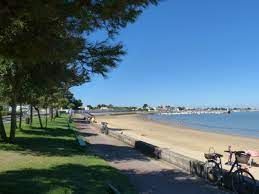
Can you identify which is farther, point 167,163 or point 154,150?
point 154,150

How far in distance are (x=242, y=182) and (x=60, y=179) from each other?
4.08m

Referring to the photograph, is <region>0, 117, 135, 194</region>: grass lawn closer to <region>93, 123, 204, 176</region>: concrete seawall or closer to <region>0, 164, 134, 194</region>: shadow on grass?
<region>0, 164, 134, 194</region>: shadow on grass

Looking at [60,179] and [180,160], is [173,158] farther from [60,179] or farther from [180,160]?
[60,179]

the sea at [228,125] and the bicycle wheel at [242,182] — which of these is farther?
the sea at [228,125]

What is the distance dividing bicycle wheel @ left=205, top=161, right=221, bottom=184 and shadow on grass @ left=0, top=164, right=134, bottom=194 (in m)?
2.27

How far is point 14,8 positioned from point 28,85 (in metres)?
16.9

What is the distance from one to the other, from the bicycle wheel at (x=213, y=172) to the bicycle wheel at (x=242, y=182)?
1.07m

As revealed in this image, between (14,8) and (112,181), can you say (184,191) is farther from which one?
(14,8)

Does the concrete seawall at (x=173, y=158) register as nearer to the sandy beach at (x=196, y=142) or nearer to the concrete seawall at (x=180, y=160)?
the concrete seawall at (x=180, y=160)

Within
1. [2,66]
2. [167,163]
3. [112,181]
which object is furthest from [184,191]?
[2,66]

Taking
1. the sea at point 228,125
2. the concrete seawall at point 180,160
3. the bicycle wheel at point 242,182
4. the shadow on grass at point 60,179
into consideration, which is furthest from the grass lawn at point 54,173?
the sea at point 228,125

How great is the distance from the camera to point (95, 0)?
7500 millimetres

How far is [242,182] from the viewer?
11.5 meters

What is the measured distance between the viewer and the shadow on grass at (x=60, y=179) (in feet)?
35.7
